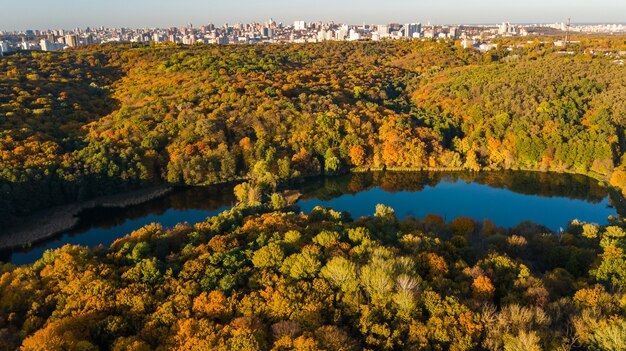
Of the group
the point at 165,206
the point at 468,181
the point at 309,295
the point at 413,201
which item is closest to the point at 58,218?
the point at 165,206

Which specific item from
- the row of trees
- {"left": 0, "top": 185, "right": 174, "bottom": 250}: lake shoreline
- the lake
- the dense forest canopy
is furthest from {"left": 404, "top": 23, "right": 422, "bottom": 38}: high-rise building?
the row of trees

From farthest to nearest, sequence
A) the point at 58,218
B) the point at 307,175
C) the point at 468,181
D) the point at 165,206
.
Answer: the point at 307,175 → the point at 468,181 → the point at 165,206 → the point at 58,218

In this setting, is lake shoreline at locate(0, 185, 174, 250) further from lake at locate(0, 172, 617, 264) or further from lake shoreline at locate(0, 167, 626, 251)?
lake at locate(0, 172, 617, 264)

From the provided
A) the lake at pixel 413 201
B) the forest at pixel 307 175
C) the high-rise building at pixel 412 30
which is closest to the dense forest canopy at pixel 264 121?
the forest at pixel 307 175

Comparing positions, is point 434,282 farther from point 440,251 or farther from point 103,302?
point 103,302

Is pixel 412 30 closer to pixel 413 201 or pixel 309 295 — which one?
pixel 413 201

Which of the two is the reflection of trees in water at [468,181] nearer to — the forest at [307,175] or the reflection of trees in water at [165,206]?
the forest at [307,175]
